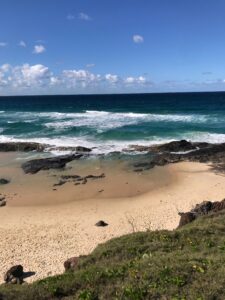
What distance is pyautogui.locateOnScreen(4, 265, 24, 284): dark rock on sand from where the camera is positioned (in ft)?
42.6

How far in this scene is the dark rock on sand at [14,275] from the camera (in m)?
13.0

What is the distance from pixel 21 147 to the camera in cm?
3681

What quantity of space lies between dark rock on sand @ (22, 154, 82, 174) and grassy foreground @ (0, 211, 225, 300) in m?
17.5

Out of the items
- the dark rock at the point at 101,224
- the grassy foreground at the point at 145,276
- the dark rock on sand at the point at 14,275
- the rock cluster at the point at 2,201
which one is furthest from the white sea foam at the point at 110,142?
the grassy foreground at the point at 145,276

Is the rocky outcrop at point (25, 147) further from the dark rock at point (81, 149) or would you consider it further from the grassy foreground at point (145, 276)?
the grassy foreground at point (145, 276)

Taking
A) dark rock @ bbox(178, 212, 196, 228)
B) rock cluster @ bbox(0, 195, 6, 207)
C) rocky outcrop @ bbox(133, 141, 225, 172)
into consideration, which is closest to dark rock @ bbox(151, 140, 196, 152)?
rocky outcrop @ bbox(133, 141, 225, 172)

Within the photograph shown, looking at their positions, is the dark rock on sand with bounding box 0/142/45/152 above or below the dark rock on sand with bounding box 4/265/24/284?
above

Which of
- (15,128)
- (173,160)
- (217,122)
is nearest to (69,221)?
(173,160)

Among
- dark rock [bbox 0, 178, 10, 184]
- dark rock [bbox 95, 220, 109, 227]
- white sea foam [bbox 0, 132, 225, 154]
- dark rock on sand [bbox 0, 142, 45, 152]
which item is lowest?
dark rock [bbox 95, 220, 109, 227]

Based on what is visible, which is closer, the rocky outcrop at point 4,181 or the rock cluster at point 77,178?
the rock cluster at point 77,178

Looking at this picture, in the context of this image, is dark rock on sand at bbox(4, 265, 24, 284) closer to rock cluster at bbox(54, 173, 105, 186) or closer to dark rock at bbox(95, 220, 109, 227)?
dark rock at bbox(95, 220, 109, 227)

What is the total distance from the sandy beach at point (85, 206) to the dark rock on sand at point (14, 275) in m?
0.44

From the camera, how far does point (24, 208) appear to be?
20328 mm

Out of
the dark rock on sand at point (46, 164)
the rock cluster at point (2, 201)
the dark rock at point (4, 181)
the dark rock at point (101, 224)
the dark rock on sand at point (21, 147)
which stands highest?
the dark rock on sand at point (21, 147)
